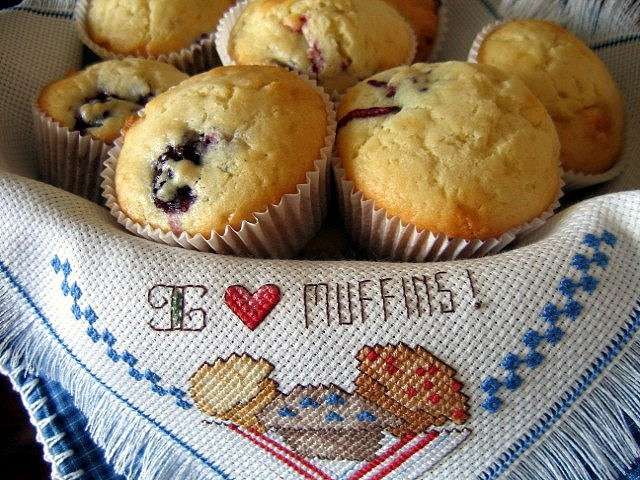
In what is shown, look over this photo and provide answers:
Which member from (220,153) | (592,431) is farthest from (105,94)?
(592,431)

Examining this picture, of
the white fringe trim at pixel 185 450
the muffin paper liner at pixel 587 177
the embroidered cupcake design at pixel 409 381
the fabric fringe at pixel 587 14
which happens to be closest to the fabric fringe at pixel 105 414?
the white fringe trim at pixel 185 450

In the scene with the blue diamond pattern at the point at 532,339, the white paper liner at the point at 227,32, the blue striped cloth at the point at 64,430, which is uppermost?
the white paper liner at the point at 227,32

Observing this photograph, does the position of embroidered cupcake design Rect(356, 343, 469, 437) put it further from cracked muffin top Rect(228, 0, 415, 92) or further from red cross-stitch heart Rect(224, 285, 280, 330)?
cracked muffin top Rect(228, 0, 415, 92)

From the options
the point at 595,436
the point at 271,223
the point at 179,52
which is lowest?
the point at 595,436

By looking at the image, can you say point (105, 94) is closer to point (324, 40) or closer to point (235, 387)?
point (324, 40)

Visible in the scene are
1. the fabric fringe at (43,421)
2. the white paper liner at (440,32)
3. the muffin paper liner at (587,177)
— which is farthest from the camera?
the white paper liner at (440,32)

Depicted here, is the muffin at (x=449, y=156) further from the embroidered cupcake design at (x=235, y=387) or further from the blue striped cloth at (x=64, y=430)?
the blue striped cloth at (x=64, y=430)
